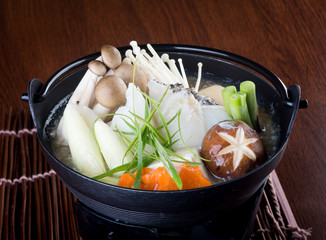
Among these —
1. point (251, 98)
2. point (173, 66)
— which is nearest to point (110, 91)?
point (173, 66)

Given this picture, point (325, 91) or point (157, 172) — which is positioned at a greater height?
point (157, 172)

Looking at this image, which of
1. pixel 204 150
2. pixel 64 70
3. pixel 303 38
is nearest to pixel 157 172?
pixel 204 150

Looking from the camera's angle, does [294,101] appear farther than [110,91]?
No

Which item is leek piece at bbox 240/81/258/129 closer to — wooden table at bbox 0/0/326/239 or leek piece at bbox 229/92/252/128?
leek piece at bbox 229/92/252/128

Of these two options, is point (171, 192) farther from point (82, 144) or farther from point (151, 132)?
point (82, 144)

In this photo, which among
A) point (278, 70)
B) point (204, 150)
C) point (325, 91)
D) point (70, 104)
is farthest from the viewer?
point (278, 70)

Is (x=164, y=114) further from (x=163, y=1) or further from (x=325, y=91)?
(x=163, y=1)
